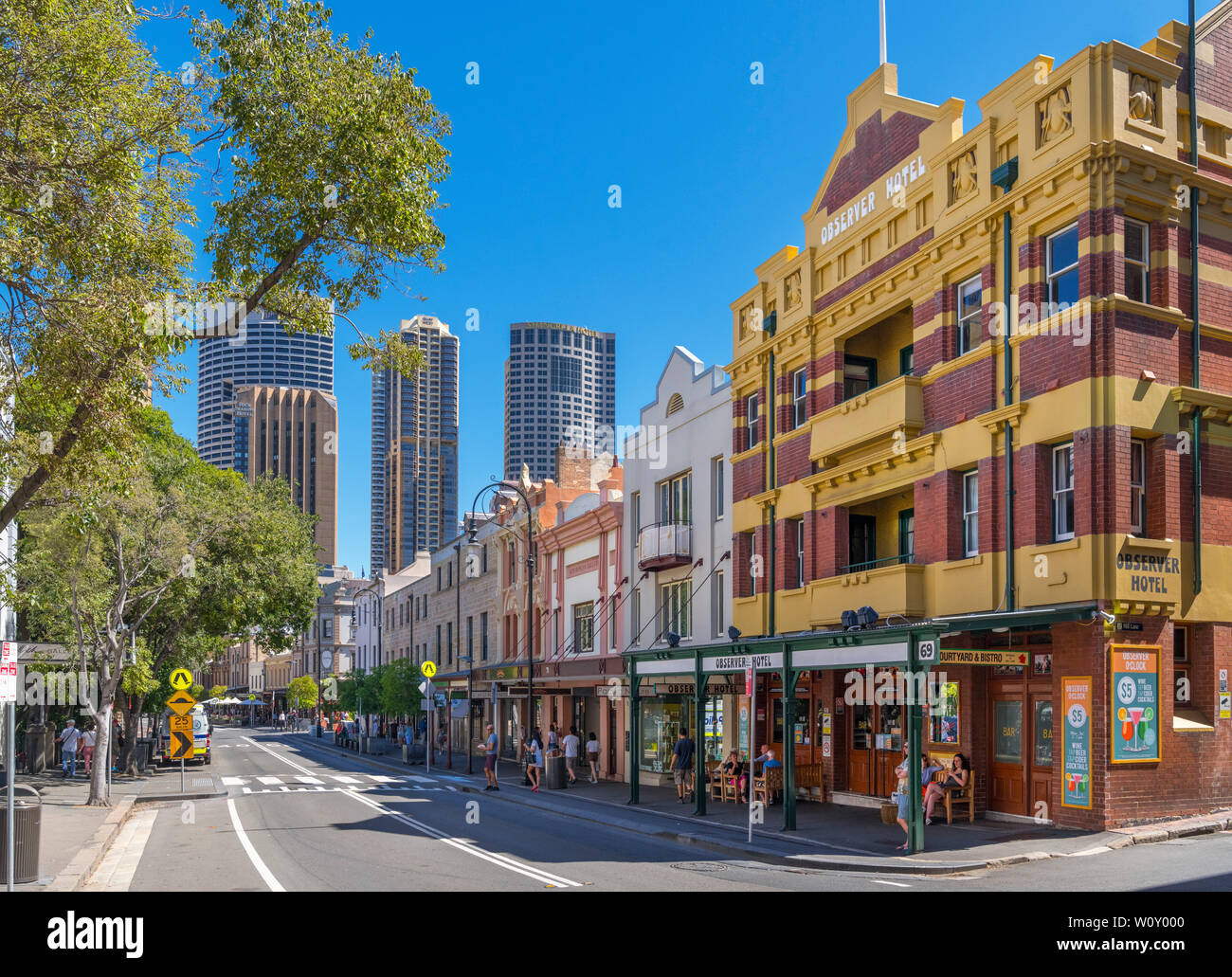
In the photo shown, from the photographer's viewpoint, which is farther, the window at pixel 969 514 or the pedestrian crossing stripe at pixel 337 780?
the pedestrian crossing stripe at pixel 337 780

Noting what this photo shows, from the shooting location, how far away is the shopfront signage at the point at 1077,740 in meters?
16.9

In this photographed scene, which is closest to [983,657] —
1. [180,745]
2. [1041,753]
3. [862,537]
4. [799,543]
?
[1041,753]

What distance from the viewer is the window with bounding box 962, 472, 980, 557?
2066cm

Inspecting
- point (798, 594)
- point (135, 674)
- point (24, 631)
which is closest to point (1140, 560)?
point (798, 594)

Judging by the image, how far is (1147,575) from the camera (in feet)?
56.9

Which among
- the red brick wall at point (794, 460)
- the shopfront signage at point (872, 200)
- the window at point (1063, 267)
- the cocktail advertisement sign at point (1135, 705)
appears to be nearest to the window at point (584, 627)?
the red brick wall at point (794, 460)

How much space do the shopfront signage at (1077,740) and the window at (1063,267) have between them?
624 centimetres

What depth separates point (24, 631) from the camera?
45531 mm

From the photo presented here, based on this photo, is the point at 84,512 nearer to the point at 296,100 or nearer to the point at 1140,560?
the point at 296,100

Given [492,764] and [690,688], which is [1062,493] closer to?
[690,688]

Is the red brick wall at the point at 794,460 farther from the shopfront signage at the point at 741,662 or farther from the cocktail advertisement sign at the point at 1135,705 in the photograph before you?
the cocktail advertisement sign at the point at 1135,705

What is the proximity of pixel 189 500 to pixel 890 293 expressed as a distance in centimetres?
2049

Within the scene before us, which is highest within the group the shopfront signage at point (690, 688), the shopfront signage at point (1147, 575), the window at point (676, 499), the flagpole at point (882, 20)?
the flagpole at point (882, 20)

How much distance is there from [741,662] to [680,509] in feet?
36.7
